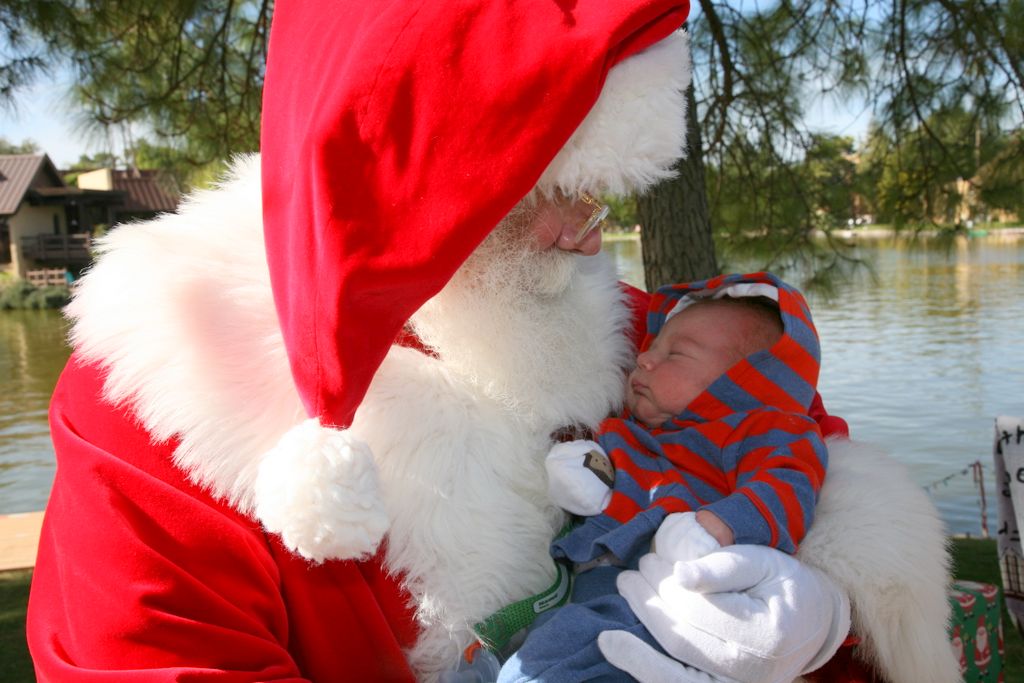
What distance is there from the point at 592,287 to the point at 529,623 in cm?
64

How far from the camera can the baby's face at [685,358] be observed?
1694 mm

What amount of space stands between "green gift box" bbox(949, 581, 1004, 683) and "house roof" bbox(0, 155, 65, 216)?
30.8m

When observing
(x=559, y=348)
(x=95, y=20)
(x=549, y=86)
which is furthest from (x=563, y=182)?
(x=95, y=20)

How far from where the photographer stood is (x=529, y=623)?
1410 millimetres

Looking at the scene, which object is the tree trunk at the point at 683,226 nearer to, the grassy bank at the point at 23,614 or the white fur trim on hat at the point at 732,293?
the grassy bank at the point at 23,614

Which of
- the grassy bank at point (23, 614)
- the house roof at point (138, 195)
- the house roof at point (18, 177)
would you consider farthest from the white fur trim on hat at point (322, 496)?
the house roof at point (138, 195)

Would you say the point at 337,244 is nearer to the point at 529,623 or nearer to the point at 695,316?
the point at 529,623

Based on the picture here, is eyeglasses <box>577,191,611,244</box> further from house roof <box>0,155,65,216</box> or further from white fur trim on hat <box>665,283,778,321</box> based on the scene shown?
house roof <box>0,155,65,216</box>

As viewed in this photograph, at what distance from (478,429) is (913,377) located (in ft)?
27.7

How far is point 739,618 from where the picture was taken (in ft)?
4.13

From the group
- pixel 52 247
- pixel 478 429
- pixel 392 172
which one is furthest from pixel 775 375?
pixel 52 247

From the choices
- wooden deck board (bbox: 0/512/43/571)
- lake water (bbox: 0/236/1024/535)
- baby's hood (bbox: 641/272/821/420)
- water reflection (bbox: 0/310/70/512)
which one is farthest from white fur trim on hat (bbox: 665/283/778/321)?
wooden deck board (bbox: 0/512/43/571)

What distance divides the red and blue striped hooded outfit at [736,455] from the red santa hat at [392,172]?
0.47 m

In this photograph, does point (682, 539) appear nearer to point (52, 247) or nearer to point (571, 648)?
point (571, 648)
